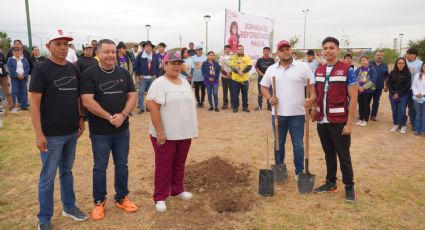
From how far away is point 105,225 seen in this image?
3.74 m

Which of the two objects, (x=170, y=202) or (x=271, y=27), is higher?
(x=271, y=27)

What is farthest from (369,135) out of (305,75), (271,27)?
(271,27)

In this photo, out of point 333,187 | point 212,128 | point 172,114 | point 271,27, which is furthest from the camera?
point 271,27

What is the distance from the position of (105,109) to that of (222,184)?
2072 mm

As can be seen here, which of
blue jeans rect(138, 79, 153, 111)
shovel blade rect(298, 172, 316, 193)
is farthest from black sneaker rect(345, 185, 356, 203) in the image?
blue jeans rect(138, 79, 153, 111)

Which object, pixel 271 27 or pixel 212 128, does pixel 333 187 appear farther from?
pixel 271 27

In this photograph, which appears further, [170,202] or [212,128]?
[212,128]

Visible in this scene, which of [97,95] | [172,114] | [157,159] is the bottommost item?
[157,159]

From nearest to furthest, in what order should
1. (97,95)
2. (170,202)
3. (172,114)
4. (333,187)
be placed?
(97,95) < (172,114) < (170,202) < (333,187)

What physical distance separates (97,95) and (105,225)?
56.9 inches

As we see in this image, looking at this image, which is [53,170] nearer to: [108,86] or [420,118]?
[108,86]

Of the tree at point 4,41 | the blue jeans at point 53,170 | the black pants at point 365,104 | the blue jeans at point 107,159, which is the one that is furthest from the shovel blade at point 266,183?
the tree at point 4,41

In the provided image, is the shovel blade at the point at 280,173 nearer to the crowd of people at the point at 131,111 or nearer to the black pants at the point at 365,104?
the crowd of people at the point at 131,111

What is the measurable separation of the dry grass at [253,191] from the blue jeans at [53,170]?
29cm
